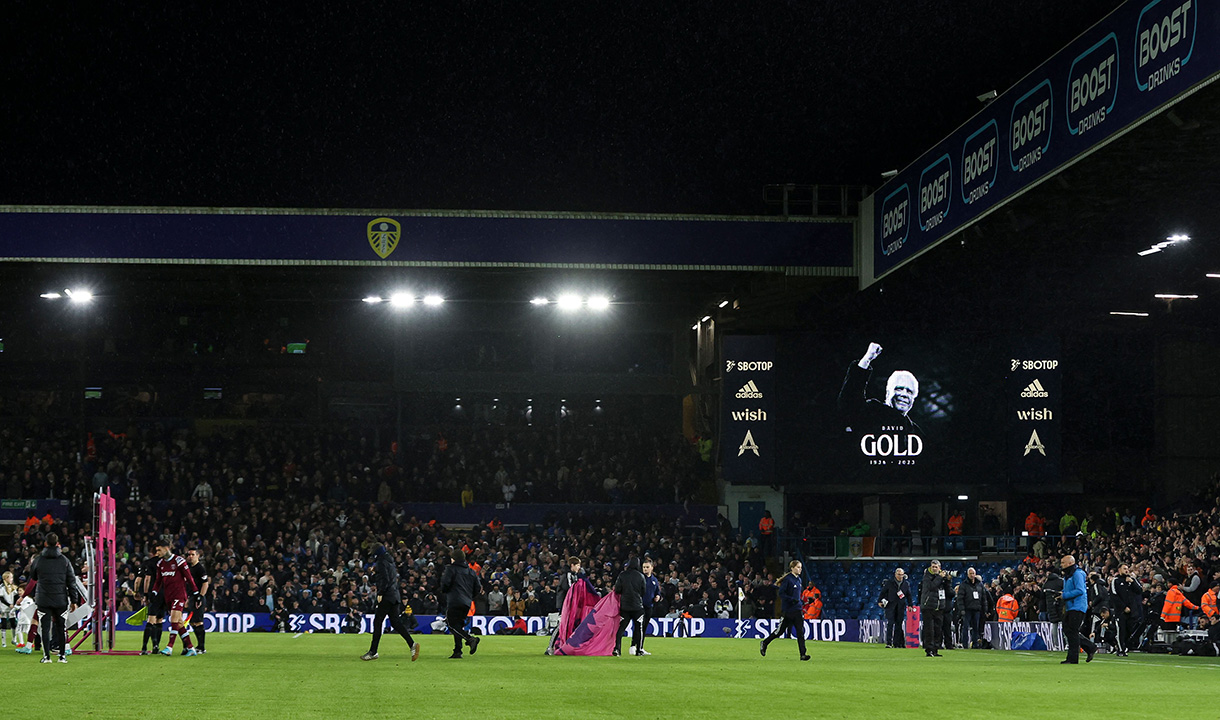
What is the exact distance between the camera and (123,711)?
11.0 meters

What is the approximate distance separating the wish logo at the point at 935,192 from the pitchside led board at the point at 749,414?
9227 millimetres

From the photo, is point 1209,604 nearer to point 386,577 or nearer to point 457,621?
point 457,621

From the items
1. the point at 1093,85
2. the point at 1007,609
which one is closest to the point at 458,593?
the point at 1093,85

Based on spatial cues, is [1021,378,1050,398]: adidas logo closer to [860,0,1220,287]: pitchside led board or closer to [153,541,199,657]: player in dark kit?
[860,0,1220,287]: pitchside led board

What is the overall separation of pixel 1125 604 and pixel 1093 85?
10757mm

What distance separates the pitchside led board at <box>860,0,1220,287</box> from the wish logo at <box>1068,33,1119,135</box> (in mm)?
14

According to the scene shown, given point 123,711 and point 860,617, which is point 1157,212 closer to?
point 860,617

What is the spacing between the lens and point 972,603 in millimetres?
29141

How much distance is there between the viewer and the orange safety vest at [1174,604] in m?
26.6

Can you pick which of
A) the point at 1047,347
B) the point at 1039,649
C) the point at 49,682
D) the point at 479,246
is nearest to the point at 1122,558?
the point at 1039,649

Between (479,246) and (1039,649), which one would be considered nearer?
(1039,649)

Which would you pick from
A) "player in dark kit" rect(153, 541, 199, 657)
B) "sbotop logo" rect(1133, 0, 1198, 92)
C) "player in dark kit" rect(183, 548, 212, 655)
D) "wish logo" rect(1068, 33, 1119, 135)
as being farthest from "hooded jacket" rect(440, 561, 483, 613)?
"sbotop logo" rect(1133, 0, 1198, 92)

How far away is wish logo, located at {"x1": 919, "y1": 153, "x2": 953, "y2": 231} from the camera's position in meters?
26.0

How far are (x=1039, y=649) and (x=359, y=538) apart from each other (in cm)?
2009
